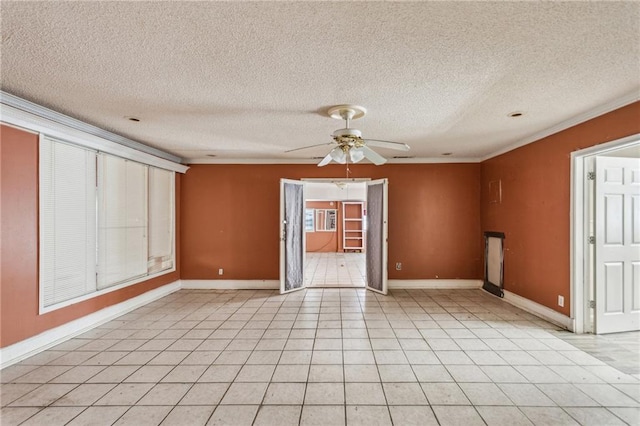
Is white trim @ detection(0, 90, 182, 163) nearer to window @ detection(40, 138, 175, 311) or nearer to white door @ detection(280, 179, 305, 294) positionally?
window @ detection(40, 138, 175, 311)

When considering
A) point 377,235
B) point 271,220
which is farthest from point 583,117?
point 271,220

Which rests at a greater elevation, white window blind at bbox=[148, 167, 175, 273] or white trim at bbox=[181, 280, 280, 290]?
white window blind at bbox=[148, 167, 175, 273]

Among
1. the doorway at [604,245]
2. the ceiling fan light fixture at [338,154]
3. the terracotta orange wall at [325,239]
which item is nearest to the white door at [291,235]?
the ceiling fan light fixture at [338,154]

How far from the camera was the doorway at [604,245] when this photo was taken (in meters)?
3.25

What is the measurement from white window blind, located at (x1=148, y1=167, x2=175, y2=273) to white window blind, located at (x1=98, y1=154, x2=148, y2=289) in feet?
0.50

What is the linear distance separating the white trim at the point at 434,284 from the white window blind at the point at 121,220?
4.33 m

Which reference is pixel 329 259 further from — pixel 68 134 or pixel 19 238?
pixel 19 238

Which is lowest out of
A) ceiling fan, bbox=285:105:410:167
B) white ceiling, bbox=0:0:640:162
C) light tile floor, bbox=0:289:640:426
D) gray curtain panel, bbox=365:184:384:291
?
light tile floor, bbox=0:289:640:426

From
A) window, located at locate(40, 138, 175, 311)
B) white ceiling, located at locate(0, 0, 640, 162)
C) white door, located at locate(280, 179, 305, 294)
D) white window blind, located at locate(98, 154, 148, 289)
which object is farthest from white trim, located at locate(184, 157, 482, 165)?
white ceiling, located at locate(0, 0, 640, 162)

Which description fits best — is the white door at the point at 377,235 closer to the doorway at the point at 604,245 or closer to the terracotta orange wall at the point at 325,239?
the doorway at the point at 604,245

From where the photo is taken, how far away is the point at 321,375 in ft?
8.14

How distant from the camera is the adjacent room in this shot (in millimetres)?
1804

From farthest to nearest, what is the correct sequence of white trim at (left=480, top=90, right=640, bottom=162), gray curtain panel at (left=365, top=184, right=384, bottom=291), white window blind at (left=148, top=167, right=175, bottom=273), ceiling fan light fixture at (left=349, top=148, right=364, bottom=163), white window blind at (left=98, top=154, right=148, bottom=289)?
gray curtain panel at (left=365, top=184, right=384, bottom=291) → white window blind at (left=148, top=167, right=175, bottom=273) → white window blind at (left=98, top=154, right=148, bottom=289) → ceiling fan light fixture at (left=349, top=148, right=364, bottom=163) → white trim at (left=480, top=90, right=640, bottom=162)

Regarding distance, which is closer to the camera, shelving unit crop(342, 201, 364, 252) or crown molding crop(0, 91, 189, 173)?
crown molding crop(0, 91, 189, 173)
